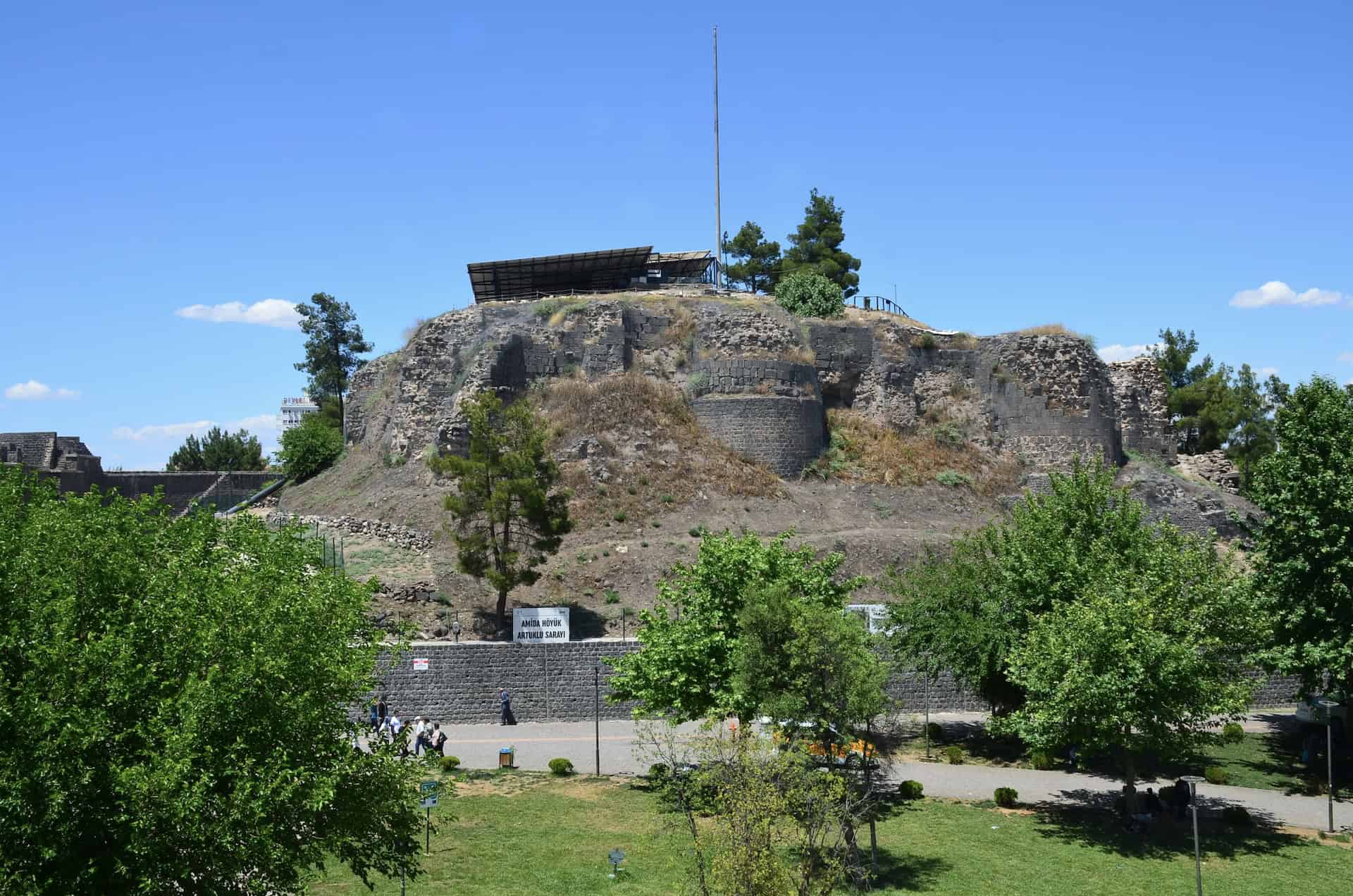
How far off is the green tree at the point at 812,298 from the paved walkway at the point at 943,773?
27.9 metres

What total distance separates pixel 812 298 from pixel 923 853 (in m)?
37.0

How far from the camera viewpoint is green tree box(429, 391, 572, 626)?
34.8m

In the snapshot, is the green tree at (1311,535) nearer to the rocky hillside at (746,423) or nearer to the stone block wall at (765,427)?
the rocky hillside at (746,423)

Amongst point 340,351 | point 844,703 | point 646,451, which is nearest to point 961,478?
point 646,451

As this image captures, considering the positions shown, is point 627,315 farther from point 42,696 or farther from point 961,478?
point 42,696

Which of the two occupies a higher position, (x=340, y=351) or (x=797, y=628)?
(x=340, y=351)

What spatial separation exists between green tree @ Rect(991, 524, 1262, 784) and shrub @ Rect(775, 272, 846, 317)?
31.3 meters

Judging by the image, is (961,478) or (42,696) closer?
(42,696)

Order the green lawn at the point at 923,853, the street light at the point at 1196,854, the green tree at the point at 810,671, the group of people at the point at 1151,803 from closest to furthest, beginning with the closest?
the street light at the point at 1196,854 < the green lawn at the point at 923,853 < the green tree at the point at 810,671 < the group of people at the point at 1151,803

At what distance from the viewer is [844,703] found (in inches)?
766

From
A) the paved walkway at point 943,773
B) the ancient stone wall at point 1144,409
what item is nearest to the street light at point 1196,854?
the paved walkway at point 943,773

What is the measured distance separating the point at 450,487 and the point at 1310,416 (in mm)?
29794

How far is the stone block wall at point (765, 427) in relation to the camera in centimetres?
4806

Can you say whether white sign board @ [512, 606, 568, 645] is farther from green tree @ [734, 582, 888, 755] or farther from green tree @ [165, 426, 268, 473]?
green tree @ [165, 426, 268, 473]
